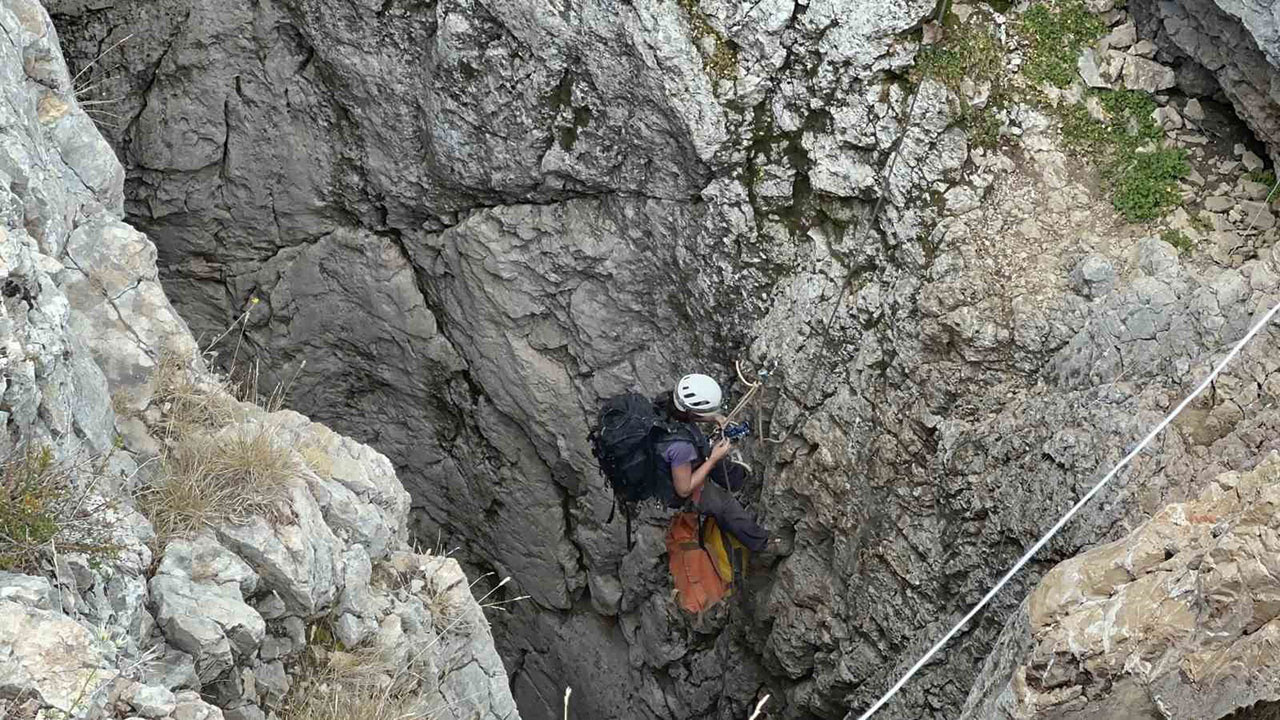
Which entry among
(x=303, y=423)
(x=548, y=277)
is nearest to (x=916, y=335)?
(x=548, y=277)

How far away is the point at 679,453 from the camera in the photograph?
7.66 m

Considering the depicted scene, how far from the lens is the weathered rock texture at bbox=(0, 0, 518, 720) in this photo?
401cm

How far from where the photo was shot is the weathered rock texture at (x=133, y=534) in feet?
13.2

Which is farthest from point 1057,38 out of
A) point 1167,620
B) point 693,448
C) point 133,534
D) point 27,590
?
point 27,590

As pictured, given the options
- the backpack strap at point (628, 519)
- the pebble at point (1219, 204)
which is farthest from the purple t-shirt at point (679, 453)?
the pebble at point (1219, 204)

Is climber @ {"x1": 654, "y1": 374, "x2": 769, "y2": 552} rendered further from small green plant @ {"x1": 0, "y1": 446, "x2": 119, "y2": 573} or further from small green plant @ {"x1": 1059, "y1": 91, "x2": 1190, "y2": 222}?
small green plant @ {"x1": 0, "y1": 446, "x2": 119, "y2": 573}

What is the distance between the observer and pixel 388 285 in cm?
1080

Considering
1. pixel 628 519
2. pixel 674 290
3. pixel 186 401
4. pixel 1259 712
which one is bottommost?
pixel 628 519

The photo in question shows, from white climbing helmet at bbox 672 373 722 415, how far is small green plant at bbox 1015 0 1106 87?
3.06m

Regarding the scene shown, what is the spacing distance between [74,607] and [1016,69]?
261 inches

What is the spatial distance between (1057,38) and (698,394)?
3.49m

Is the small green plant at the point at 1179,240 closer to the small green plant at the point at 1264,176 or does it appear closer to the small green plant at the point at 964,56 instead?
the small green plant at the point at 1264,176

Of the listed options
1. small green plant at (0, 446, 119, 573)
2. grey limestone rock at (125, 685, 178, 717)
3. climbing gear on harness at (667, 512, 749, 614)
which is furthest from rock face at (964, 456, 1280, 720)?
small green plant at (0, 446, 119, 573)

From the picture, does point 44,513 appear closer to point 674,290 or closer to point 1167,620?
point 1167,620
